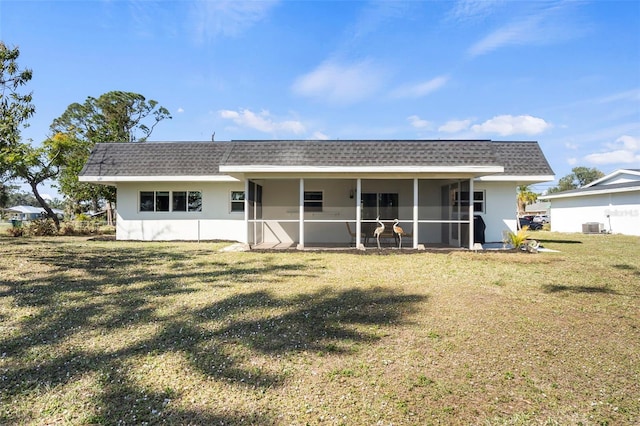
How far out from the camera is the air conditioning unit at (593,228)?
23344 millimetres

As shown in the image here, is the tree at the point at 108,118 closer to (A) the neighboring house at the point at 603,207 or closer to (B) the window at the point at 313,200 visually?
(B) the window at the point at 313,200

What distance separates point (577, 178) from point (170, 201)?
76.7 meters

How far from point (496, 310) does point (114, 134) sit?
115 feet

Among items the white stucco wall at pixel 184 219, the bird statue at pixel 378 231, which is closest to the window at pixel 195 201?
the white stucco wall at pixel 184 219

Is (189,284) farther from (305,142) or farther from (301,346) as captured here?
(305,142)

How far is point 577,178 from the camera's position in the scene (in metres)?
69.2

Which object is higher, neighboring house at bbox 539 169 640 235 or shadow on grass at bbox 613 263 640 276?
neighboring house at bbox 539 169 640 235

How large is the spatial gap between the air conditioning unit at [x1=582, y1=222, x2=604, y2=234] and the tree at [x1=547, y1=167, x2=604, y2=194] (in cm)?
5035

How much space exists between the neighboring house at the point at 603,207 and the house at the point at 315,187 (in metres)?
11.4

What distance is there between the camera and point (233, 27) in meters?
13.1

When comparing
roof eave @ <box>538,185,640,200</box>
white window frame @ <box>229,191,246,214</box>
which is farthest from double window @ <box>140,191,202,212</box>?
roof eave @ <box>538,185,640,200</box>

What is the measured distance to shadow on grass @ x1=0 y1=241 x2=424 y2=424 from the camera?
3.17 meters

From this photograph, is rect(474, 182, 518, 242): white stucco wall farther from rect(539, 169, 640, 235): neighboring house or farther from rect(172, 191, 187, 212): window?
rect(172, 191, 187, 212): window

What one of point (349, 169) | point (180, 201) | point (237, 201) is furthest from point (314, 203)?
point (180, 201)
